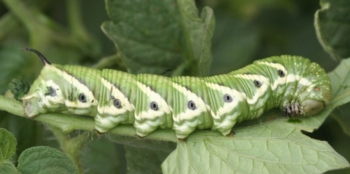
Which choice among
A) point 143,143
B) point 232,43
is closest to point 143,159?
point 143,143

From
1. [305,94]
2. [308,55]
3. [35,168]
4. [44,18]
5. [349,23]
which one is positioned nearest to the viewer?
[35,168]

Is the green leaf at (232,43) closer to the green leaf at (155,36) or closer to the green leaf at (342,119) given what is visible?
the green leaf at (155,36)

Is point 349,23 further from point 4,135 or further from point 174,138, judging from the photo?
point 4,135

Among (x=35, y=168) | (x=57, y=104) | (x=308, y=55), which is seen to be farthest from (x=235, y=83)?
(x=308, y=55)

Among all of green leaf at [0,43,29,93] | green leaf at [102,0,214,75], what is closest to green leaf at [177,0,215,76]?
green leaf at [102,0,214,75]

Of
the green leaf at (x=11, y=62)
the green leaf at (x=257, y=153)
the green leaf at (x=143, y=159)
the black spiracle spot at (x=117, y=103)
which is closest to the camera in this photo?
the green leaf at (x=257, y=153)

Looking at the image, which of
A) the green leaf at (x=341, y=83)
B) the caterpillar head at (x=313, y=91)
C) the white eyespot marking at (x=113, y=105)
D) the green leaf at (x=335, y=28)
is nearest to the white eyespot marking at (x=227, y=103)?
the caterpillar head at (x=313, y=91)
